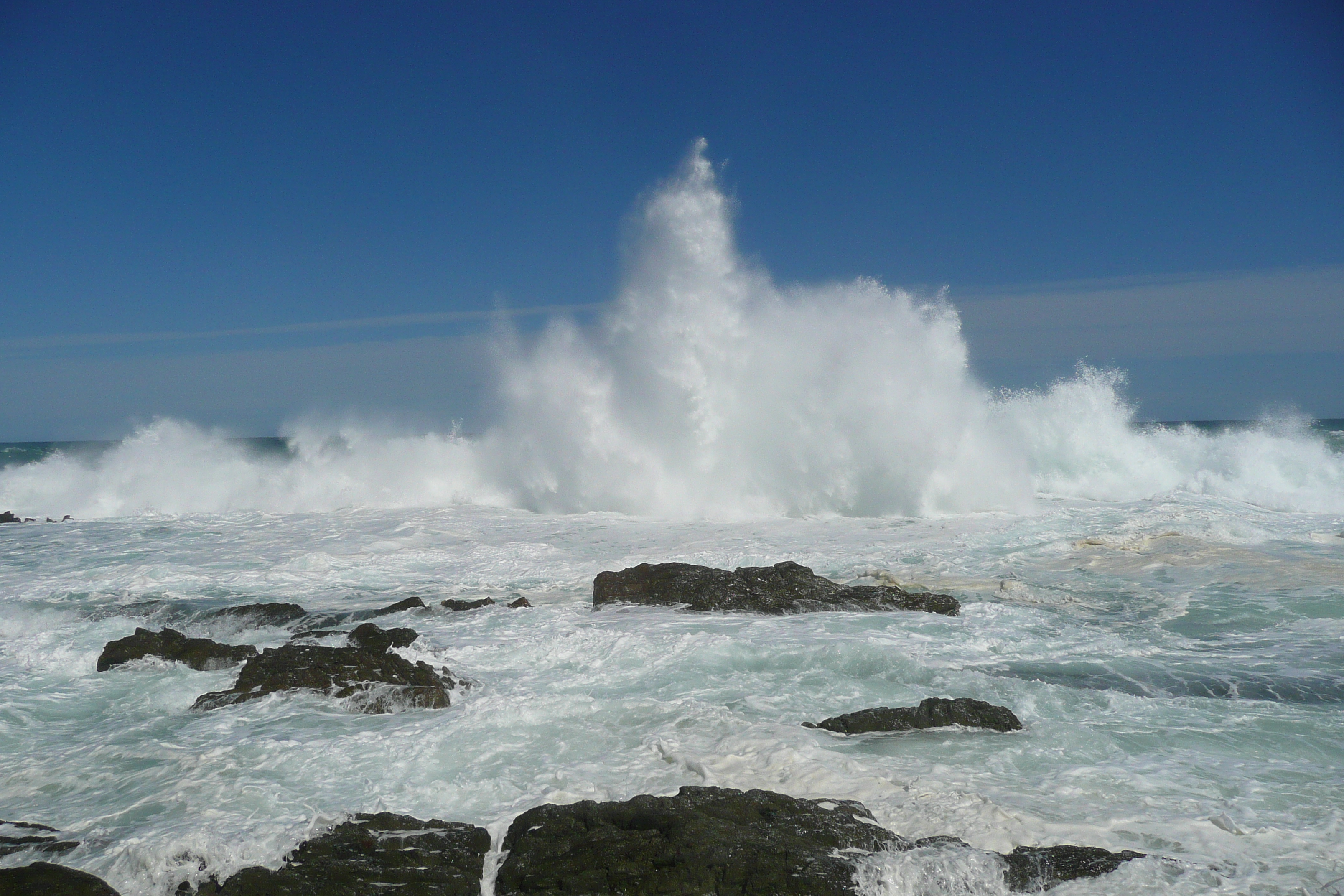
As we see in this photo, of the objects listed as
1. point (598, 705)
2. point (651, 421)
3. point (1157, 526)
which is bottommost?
point (598, 705)

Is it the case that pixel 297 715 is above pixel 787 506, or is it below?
below

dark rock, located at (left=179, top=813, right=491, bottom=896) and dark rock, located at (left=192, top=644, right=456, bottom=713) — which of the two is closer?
dark rock, located at (left=179, top=813, right=491, bottom=896)

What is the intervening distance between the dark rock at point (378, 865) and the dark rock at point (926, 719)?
2587 mm

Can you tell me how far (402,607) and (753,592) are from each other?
4.16 meters

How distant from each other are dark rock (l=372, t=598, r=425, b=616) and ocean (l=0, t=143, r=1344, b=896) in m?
0.33

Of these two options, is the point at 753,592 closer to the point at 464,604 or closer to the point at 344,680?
the point at 464,604

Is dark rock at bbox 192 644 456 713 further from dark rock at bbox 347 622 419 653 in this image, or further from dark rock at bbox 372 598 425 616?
dark rock at bbox 372 598 425 616

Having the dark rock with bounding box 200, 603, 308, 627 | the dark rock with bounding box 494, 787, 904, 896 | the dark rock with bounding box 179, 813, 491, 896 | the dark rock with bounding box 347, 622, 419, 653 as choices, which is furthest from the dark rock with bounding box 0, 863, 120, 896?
the dark rock with bounding box 200, 603, 308, 627

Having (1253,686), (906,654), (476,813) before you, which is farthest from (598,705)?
(1253,686)

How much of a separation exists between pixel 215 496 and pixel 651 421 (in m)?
12.1

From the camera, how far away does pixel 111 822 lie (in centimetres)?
471

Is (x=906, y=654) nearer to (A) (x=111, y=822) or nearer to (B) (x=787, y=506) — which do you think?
(A) (x=111, y=822)

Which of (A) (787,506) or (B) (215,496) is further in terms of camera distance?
(B) (215,496)

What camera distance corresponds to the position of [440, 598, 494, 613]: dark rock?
33.6ft
